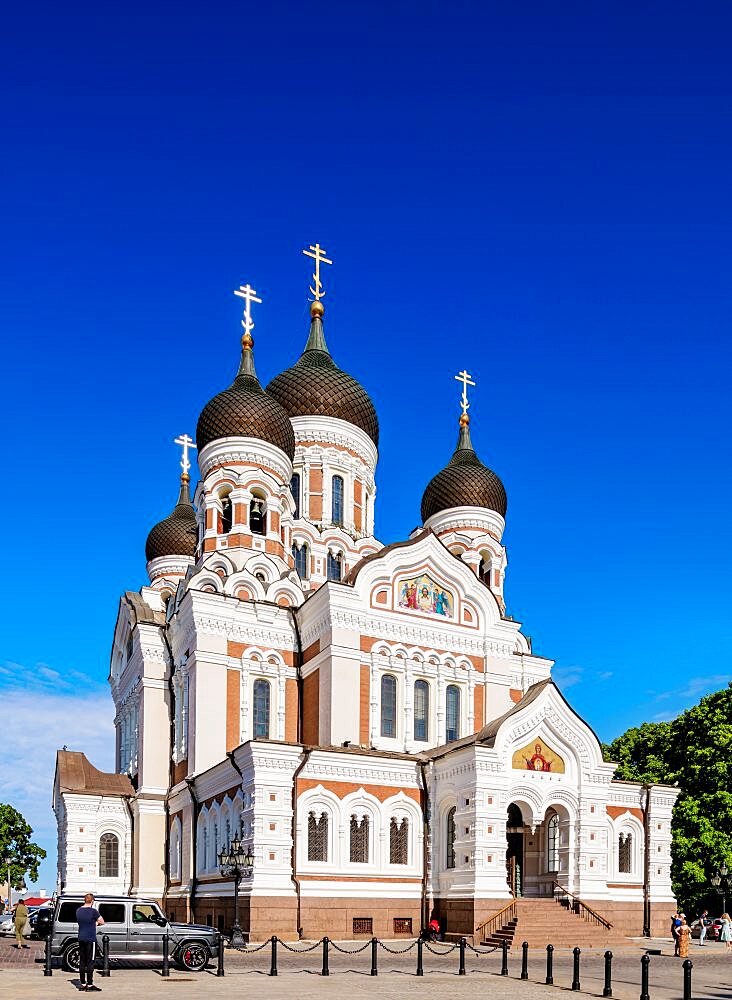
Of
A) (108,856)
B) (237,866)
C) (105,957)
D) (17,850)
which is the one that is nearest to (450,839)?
(237,866)

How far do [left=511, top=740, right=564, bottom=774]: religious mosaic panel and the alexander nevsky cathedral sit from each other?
69 millimetres

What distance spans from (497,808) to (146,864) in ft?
44.8

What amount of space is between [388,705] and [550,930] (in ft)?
29.3

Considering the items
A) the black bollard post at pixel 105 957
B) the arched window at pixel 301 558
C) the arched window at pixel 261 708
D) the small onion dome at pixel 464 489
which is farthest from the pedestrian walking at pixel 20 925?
the small onion dome at pixel 464 489

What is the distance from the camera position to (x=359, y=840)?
2827 cm

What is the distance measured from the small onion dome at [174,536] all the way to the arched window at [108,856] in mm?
15250

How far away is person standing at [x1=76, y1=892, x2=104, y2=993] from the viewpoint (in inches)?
631

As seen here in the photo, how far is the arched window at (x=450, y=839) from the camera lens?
28638mm

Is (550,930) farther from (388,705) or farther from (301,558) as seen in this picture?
(301,558)

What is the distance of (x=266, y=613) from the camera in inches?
1341

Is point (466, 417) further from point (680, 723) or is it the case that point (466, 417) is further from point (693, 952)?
point (693, 952)

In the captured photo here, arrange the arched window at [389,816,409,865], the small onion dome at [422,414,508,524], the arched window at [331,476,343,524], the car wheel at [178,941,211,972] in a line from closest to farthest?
the car wheel at [178,941,211,972] < the arched window at [389,816,409,865] < the arched window at [331,476,343,524] < the small onion dome at [422,414,508,524]

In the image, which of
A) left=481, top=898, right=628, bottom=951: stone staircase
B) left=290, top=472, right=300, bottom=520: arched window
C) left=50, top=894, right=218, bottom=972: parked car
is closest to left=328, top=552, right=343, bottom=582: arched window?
left=290, top=472, right=300, bottom=520: arched window

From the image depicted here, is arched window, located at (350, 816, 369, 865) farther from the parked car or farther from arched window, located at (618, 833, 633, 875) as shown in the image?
arched window, located at (618, 833, 633, 875)
